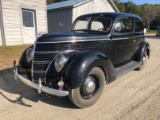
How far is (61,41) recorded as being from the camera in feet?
11.5

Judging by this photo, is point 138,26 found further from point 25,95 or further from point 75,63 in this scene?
point 25,95

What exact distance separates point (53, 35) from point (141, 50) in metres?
3.47

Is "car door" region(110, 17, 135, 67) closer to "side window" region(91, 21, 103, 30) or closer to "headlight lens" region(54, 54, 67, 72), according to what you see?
"side window" region(91, 21, 103, 30)

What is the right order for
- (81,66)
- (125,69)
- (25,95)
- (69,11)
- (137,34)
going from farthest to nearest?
1. (69,11)
2. (137,34)
3. (125,69)
4. (25,95)
5. (81,66)

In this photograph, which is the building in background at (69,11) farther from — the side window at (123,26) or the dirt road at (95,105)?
the dirt road at (95,105)

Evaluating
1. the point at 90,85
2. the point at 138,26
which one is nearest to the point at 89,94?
the point at 90,85

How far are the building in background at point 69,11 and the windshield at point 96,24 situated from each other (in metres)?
9.60

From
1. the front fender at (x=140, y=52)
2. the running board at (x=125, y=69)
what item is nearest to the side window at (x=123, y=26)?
the front fender at (x=140, y=52)

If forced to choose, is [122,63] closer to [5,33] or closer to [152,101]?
[152,101]

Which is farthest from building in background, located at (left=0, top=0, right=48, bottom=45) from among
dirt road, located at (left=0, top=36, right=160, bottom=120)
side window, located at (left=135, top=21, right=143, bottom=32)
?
side window, located at (left=135, top=21, right=143, bottom=32)

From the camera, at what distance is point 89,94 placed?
3.57 meters

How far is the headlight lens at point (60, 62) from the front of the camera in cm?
322

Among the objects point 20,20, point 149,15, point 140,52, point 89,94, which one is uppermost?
point 149,15

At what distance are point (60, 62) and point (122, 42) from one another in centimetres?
231
